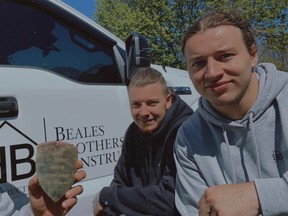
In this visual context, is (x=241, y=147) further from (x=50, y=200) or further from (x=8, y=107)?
(x=8, y=107)

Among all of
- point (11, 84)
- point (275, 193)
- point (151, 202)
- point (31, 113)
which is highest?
point (11, 84)

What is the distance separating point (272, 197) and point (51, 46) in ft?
5.03

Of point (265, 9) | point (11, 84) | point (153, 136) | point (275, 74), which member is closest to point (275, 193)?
point (275, 74)

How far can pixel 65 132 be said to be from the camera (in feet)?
7.18

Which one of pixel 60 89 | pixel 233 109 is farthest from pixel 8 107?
pixel 233 109

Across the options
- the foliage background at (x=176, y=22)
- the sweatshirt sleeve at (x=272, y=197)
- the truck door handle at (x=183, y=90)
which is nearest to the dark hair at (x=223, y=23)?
the sweatshirt sleeve at (x=272, y=197)

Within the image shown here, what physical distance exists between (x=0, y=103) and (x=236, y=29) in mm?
1110

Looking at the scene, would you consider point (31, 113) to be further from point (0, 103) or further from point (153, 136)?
point (153, 136)

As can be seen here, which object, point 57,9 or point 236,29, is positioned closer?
point 236,29

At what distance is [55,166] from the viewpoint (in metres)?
1.45

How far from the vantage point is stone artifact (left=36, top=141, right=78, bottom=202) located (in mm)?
1441

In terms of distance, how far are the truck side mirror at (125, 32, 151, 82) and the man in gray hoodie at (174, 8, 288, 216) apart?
866mm

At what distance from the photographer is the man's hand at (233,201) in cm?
137

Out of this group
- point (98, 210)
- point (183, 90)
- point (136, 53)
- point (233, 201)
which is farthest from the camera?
point (183, 90)
